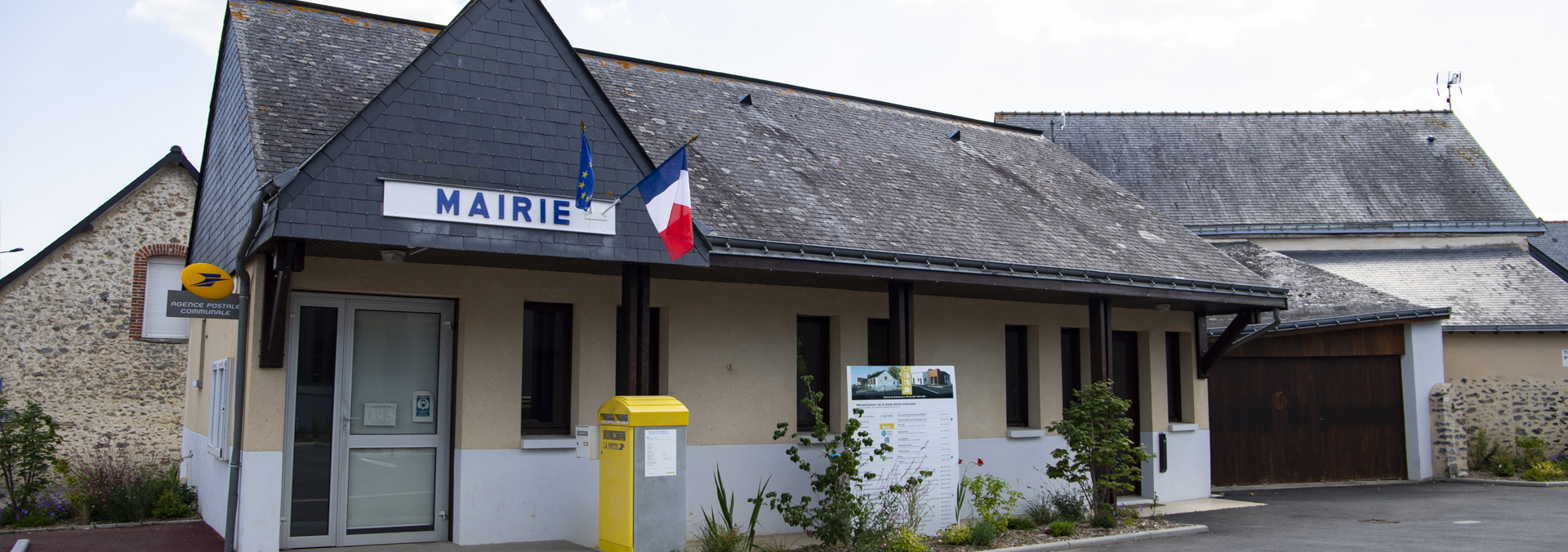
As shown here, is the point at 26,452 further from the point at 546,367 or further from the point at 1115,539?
the point at 1115,539

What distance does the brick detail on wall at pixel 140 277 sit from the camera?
16.1 m

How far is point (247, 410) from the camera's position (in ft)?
26.7

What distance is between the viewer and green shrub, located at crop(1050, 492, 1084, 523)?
11.1m

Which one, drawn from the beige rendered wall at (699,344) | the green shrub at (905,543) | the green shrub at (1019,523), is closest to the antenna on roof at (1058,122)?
the beige rendered wall at (699,344)

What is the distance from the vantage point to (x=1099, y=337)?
11734mm

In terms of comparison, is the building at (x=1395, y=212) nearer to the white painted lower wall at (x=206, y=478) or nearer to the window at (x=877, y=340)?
the window at (x=877, y=340)

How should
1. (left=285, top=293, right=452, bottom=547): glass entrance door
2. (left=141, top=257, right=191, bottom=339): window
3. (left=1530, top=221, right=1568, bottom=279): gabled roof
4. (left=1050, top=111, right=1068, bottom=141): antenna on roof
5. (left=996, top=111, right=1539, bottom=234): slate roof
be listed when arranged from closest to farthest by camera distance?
(left=285, top=293, right=452, bottom=547): glass entrance door, (left=141, top=257, right=191, bottom=339): window, (left=996, top=111, right=1539, bottom=234): slate roof, (left=1050, top=111, right=1068, bottom=141): antenna on roof, (left=1530, top=221, right=1568, bottom=279): gabled roof

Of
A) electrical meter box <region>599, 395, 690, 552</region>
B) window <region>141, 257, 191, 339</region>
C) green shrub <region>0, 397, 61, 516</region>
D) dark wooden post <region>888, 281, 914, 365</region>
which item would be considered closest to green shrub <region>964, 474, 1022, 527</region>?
dark wooden post <region>888, 281, 914, 365</region>

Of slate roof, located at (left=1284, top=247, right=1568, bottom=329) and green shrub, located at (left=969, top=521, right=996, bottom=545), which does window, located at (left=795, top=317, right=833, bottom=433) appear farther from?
slate roof, located at (left=1284, top=247, right=1568, bottom=329)

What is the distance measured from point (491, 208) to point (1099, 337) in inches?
271

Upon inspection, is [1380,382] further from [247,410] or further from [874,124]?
[247,410]

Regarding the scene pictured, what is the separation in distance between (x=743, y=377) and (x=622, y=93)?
158 inches

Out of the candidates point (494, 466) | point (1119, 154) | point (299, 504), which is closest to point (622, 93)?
point (494, 466)

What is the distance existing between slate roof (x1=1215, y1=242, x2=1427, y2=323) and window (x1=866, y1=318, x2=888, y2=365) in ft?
26.1
